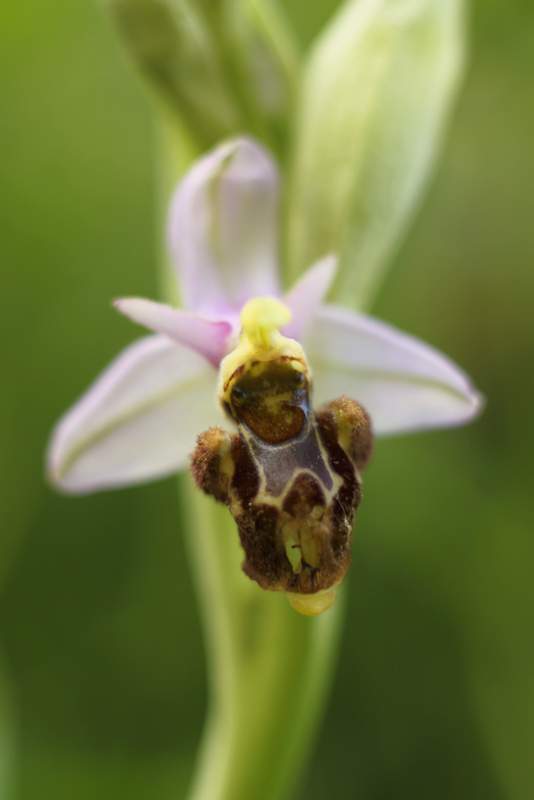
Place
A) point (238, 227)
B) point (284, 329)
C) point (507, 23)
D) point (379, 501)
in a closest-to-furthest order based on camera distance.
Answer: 1. point (284, 329)
2. point (238, 227)
3. point (379, 501)
4. point (507, 23)

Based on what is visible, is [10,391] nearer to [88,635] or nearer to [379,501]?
[88,635]

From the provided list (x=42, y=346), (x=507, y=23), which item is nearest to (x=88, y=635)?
(x=42, y=346)

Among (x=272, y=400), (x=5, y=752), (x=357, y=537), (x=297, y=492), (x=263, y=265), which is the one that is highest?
(x=357, y=537)

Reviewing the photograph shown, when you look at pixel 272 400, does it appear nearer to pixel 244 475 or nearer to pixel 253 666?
pixel 244 475

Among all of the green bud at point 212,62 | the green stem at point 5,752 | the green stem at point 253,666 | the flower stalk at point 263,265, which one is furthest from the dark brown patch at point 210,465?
the green stem at point 5,752

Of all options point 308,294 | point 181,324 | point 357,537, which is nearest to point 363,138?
point 308,294

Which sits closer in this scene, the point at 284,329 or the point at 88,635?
the point at 284,329
